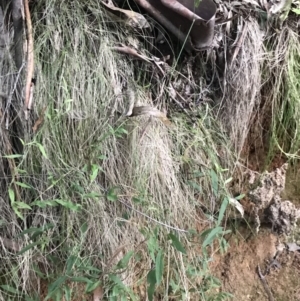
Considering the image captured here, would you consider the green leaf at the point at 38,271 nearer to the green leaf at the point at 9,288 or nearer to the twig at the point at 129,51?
the green leaf at the point at 9,288

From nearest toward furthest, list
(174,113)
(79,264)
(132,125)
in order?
(79,264) < (132,125) < (174,113)

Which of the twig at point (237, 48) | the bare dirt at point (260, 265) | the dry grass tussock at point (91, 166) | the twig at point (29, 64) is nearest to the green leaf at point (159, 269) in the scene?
the dry grass tussock at point (91, 166)

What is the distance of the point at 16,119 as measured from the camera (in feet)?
3.99

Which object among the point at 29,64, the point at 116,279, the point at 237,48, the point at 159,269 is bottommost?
the point at 116,279

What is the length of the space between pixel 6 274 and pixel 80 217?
0.76 ft

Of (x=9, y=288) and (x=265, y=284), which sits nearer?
(x=9, y=288)

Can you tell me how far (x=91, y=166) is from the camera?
1200mm

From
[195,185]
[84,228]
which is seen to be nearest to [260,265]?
[195,185]

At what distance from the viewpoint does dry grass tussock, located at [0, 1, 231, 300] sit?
1.18 metres

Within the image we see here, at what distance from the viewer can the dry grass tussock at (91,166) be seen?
3.87 feet

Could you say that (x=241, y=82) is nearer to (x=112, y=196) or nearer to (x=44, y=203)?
(x=112, y=196)

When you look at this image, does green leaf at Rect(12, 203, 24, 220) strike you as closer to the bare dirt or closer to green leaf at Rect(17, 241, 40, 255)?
green leaf at Rect(17, 241, 40, 255)

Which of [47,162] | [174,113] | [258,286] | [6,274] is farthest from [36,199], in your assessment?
[258,286]

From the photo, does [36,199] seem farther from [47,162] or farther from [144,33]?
[144,33]
